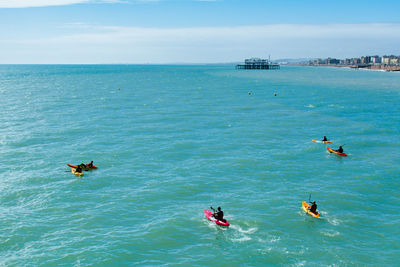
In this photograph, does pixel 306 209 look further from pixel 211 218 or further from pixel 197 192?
pixel 197 192

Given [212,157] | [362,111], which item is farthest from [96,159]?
[362,111]

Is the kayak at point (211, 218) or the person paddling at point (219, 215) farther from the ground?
the person paddling at point (219, 215)

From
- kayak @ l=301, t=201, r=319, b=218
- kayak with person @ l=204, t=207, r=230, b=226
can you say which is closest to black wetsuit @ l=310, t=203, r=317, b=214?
kayak @ l=301, t=201, r=319, b=218

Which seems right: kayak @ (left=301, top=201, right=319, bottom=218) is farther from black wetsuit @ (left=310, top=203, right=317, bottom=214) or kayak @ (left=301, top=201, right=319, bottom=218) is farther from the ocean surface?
the ocean surface

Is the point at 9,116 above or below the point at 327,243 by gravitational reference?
above

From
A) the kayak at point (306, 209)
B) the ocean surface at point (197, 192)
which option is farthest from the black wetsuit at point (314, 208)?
the ocean surface at point (197, 192)

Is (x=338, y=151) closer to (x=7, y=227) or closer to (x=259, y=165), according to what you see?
(x=259, y=165)

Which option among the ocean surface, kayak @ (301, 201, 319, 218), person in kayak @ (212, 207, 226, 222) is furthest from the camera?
kayak @ (301, 201, 319, 218)

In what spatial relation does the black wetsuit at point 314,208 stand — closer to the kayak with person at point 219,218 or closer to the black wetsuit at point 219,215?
the kayak with person at point 219,218
